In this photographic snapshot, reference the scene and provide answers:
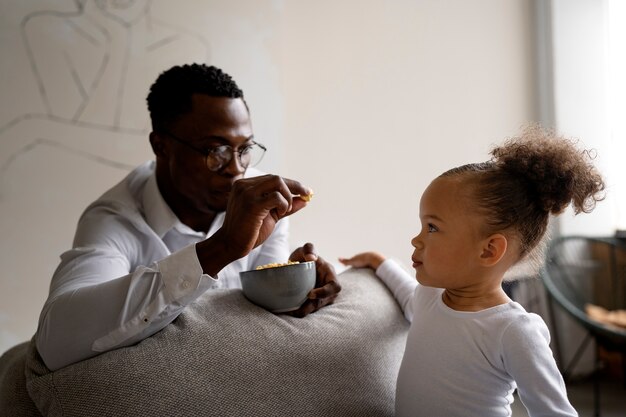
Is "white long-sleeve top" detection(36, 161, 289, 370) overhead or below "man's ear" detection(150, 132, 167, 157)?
below

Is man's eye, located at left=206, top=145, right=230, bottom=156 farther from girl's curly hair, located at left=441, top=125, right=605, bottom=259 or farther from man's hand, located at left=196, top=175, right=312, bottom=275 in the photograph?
girl's curly hair, located at left=441, top=125, right=605, bottom=259

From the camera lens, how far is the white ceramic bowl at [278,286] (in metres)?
1.24

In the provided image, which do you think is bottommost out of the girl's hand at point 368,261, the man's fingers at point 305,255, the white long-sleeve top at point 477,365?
the white long-sleeve top at point 477,365

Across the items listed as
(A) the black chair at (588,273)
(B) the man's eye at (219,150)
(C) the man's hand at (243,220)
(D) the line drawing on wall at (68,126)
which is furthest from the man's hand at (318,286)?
(A) the black chair at (588,273)

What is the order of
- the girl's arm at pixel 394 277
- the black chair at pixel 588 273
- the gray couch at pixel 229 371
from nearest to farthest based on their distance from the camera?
the gray couch at pixel 229 371
the girl's arm at pixel 394 277
the black chair at pixel 588 273

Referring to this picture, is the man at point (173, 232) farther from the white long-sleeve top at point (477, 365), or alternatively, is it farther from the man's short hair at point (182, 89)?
the white long-sleeve top at point (477, 365)

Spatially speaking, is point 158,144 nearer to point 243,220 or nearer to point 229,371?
point 243,220

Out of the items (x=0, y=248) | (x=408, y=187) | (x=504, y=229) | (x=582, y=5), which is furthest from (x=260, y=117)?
(x=582, y=5)

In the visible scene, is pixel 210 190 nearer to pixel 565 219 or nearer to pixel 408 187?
pixel 408 187

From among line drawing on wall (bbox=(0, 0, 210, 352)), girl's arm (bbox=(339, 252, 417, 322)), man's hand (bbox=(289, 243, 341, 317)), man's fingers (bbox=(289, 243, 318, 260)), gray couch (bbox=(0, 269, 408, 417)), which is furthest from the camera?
line drawing on wall (bbox=(0, 0, 210, 352))

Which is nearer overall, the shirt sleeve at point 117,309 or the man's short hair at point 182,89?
the shirt sleeve at point 117,309

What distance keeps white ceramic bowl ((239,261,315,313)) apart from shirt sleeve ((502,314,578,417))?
1.32ft

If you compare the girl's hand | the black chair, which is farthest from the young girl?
the black chair

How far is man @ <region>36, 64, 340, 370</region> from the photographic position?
1115 millimetres
